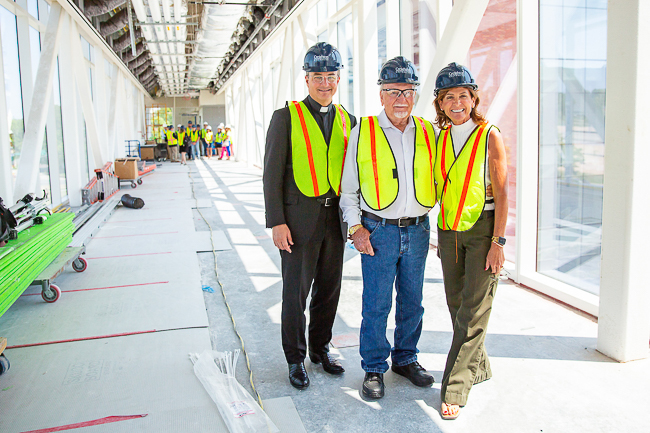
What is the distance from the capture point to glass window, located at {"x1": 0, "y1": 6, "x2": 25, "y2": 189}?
7.77m

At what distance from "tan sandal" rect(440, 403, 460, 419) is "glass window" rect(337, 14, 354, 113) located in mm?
7715

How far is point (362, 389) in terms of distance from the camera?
9.14ft

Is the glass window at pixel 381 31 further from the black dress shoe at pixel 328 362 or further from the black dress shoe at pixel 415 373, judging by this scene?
the black dress shoe at pixel 415 373

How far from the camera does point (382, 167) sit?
2611 mm

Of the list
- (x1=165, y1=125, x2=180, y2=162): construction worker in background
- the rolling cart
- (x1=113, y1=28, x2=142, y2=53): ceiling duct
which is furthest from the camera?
(x1=165, y1=125, x2=180, y2=162): construction worker in background

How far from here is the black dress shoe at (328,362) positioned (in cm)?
300

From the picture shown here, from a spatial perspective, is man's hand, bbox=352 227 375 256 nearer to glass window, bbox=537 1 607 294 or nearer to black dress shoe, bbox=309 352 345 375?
black dress shoe, bbox=309 352 345 375

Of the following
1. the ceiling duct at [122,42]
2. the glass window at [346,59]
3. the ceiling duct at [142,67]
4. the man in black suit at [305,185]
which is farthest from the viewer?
the ceiling duct at [142,67]

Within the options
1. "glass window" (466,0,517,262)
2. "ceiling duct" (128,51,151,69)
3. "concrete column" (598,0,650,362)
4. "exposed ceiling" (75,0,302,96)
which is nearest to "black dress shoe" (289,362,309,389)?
"concrete column" (598,0,650,362)

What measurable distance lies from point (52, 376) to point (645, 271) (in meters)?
3.55

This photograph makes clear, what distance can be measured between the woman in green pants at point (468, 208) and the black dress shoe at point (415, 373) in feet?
0.78


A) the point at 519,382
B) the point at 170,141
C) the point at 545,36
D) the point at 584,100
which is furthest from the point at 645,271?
the point at 170,141

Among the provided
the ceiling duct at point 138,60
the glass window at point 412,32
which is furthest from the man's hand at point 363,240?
the ceiling duct at point 138,60

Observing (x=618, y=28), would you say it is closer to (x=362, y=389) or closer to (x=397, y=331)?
(x=397, y=331)
